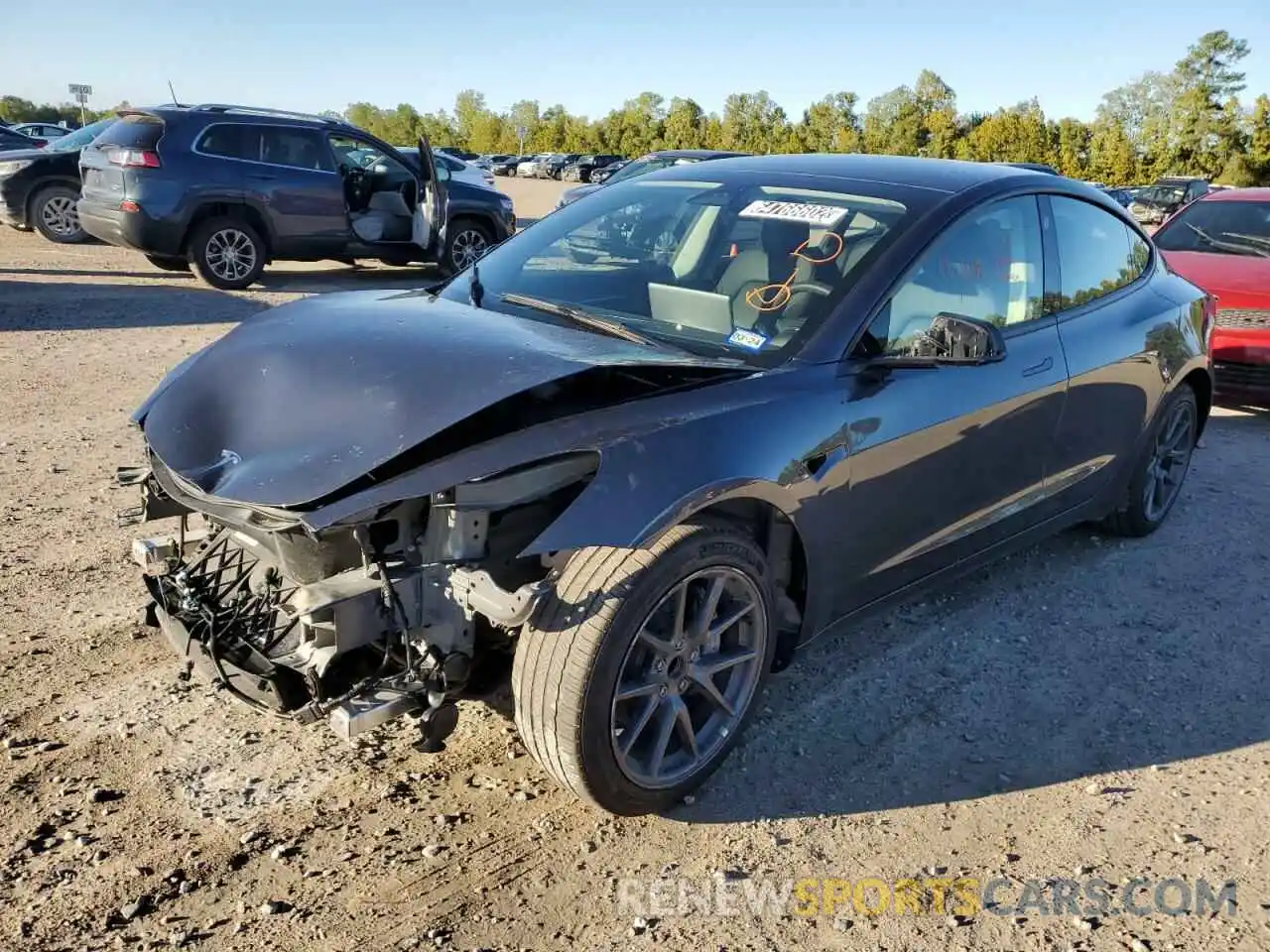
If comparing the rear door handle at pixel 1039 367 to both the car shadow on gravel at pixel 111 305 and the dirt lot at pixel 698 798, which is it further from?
the car shadow on gravel at pixel 111 305

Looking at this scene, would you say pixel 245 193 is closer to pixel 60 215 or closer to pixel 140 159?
pixel 140 159

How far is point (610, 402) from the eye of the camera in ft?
9.34

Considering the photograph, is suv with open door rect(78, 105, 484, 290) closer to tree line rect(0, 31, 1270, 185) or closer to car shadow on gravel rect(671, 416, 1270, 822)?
car shadow on gravel rect(671, 416, 1270, 822)

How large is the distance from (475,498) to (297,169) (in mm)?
10387

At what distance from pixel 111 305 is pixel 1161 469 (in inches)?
378

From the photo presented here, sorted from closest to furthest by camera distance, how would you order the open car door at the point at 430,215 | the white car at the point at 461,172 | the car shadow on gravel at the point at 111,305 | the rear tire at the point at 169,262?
the car shadow on gravel at the point at 111,305
the open car door at the point at 430,215
the rear tire at the point at 169,262
the white car at the point at 461,172

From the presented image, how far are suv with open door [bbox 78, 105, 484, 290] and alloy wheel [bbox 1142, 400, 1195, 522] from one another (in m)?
7.16

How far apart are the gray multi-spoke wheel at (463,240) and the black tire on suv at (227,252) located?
2.42m

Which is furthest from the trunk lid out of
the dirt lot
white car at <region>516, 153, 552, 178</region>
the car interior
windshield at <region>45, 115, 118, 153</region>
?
white car at <region>516, 153, 552, 178</region>

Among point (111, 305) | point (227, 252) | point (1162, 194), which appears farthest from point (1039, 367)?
point (1162, 194)

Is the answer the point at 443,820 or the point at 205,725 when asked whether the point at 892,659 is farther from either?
the point at 205,725

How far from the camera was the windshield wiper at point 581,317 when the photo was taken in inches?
132

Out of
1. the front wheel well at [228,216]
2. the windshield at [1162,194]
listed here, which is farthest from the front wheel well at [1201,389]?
the windshield at [1162,194]

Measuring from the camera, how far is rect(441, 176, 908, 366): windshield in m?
3.39
